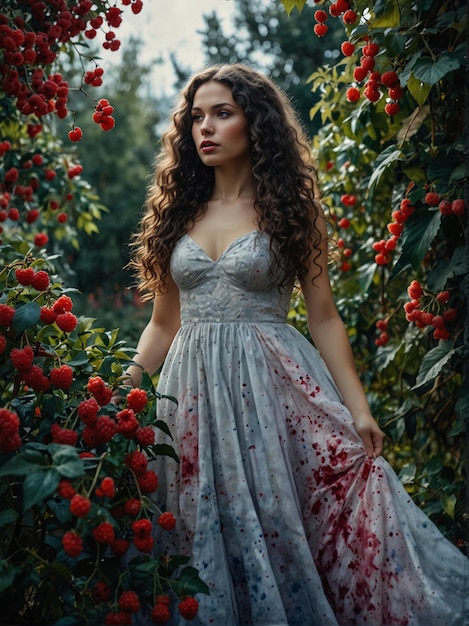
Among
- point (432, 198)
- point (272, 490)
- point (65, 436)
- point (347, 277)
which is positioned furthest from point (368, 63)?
point (347, 277)

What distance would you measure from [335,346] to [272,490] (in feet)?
1.45

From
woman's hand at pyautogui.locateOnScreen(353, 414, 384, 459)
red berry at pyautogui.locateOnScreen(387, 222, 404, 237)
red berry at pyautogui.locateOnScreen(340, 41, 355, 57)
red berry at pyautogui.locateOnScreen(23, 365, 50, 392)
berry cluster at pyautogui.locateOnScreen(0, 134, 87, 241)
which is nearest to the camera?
red berry at pyautogui.locateOnScreen(23, 365, 50, 392)

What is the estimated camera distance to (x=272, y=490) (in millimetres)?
1732

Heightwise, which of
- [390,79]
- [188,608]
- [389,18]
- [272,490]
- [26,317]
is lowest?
[188,608]

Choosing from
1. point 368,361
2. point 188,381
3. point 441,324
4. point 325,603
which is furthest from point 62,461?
point 368,361

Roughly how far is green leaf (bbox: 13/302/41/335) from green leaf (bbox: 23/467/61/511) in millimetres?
349

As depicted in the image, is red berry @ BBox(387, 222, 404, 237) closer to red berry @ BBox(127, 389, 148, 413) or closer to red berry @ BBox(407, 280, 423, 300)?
red berry @ BBox(407, 280, 423, 300)

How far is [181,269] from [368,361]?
4.26ft

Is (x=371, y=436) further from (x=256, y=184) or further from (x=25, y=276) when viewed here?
(x=25, y=276)

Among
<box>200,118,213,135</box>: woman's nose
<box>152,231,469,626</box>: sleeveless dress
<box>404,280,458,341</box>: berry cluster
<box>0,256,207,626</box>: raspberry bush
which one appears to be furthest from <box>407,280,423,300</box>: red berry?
<box>0,256,207,626</box>: raspberry bush

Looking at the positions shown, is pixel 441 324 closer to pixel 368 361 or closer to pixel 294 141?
pixel 294 141

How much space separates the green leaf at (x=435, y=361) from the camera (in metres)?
2.06

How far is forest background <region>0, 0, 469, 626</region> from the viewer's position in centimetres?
150

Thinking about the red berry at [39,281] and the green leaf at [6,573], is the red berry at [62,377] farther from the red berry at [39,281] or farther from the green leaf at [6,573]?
the green leaf at [6,573]
